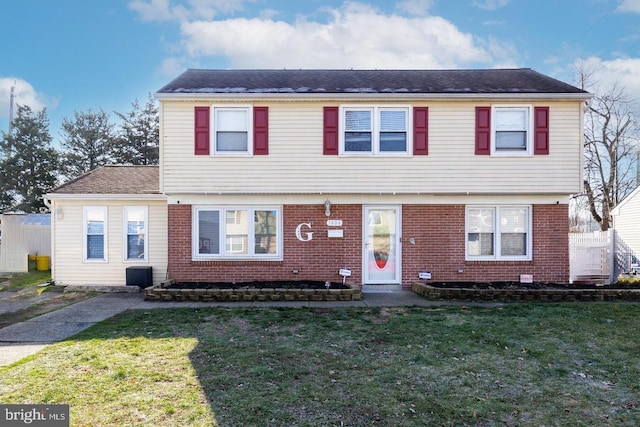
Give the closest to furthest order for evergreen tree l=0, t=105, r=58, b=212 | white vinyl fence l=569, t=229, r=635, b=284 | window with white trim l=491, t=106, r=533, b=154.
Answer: window with white trim l=491, t=106, r=533, b=154 < white vinyl fence l=569, t=229, r=635, b=284 < evergreen tree l=0, t=105, r=58, b=212

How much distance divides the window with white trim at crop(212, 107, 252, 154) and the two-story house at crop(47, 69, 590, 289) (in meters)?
0.03

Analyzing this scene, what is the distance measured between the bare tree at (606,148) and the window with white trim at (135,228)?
24.3 m

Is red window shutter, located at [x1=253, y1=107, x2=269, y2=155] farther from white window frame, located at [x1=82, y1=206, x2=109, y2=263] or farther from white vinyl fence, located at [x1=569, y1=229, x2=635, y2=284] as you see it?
white vinyl fence, located at [x1=569, y1=229, x2=635, y2=284]

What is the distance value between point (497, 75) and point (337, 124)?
236 inches

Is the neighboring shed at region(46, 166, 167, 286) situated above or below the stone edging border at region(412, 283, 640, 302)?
above

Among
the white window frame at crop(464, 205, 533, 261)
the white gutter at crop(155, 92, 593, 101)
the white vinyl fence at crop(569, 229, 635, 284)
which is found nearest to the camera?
the white gutter at crop(155, 92, 593, 101)

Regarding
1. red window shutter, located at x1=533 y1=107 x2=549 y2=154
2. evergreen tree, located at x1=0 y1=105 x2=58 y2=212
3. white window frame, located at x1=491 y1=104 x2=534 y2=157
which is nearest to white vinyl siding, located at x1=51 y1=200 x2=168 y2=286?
white window frame, located at x1=491 y1=104 x2=534 y2=157

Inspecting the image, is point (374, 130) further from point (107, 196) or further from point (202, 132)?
point (107, 196)

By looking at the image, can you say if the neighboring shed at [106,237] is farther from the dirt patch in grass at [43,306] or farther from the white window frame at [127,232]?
the dirt patch in grass at [43,306]

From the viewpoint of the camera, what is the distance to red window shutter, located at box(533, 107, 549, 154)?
10109mm

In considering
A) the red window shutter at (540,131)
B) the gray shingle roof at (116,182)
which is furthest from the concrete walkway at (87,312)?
the red window shutter at (540,131)

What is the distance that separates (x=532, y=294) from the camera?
8992mm

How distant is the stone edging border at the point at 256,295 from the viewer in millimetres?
8984

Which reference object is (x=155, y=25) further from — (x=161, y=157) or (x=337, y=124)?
(x=337, y=124)
